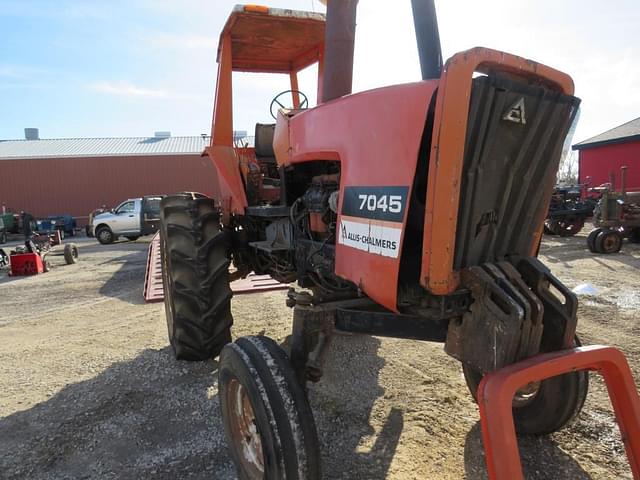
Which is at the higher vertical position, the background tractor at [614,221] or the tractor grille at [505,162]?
the tractor grille at [505,162]

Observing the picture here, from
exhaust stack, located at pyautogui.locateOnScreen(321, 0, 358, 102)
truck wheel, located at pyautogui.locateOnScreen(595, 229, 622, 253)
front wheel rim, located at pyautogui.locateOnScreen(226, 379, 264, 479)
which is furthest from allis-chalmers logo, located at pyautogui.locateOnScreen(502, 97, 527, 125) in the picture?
truck wheel, located at pyautogui.locateOnScreen(595, 229, 622, 253)

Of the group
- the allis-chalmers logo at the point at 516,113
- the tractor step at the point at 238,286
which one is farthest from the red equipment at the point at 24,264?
the allis-chalmers logo at the point at 516,113

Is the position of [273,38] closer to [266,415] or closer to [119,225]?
[266,415]

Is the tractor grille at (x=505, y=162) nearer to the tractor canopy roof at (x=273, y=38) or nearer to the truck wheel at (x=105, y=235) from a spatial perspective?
the tractor canopy roof at (x=273, y=38)

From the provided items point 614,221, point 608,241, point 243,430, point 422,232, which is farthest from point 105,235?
point 422,232

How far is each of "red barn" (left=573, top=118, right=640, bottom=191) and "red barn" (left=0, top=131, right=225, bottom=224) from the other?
16635 mm

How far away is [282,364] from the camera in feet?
6.93

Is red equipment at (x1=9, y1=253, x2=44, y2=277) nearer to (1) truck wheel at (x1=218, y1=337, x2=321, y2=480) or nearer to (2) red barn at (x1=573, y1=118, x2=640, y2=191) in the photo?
(1) truck wheel at (x1=218, y1=337, x2=321, y2=480)

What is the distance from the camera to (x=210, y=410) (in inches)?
124

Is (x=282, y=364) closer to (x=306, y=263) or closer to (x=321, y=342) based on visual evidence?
(x=321, y=342)

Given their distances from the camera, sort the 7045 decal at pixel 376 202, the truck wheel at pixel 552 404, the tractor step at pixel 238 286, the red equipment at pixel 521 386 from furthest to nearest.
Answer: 1. the tractor step at pixel 238 286
2. the truck wheel at pixel 552 404
3. the 7045 decal at pixel 376 202
4. the red equipment at pixel 521 386

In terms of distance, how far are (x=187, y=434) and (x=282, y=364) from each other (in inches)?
45.5

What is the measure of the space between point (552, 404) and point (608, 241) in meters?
8.60

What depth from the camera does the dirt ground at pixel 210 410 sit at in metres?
2.52
